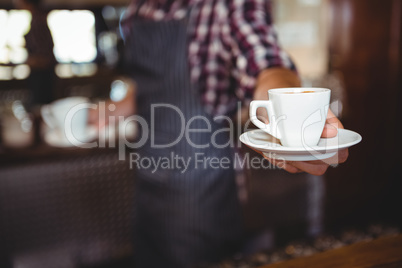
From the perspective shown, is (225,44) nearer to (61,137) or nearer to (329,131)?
(329,131)

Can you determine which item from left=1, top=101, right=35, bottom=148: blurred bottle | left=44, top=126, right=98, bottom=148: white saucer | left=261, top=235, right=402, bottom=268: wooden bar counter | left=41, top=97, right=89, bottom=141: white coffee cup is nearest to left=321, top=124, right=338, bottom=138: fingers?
left=261, top=235, right=402, bottom=268: wooden bar counter

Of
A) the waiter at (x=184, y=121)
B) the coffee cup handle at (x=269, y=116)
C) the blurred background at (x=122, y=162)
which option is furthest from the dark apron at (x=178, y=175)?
the coffee cup handle at (x=269, y=116)

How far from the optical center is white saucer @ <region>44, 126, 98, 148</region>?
141 cm

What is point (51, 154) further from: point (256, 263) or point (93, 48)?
point (93, 48)

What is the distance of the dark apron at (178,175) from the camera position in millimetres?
1183

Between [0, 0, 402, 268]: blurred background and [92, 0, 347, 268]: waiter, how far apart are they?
175 millimetres

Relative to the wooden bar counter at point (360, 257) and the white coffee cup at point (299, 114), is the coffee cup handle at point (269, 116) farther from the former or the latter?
the wooden bar counter at point (360, 257)

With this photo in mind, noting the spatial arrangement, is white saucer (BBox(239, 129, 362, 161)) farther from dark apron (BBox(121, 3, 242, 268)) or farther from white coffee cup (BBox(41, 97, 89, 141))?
white coffee cup (BBox(41, 97, 89, 141))

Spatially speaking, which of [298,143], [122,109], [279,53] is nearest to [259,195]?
[122,109]

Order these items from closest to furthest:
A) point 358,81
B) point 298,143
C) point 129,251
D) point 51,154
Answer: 1. point 298,143
2. point 51,154
3. point 129,251
4. point 358,81

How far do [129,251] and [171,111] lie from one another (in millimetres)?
1156

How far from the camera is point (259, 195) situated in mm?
2180

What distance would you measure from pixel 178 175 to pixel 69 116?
0.38 meters

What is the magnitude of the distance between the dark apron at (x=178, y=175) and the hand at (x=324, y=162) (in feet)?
2.17
